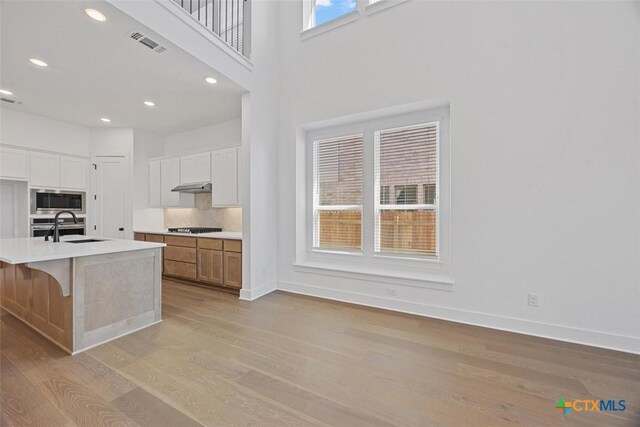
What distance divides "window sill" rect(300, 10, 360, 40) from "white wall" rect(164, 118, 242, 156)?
189 centimetres

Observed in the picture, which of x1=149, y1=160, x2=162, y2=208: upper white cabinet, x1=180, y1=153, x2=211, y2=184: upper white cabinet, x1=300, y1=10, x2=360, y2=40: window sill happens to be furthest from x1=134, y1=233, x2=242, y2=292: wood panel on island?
x1=300, y1=10, x2=360, y2=40: window sill

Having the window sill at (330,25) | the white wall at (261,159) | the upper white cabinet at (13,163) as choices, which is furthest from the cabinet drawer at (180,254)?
the window sill at (330,25)

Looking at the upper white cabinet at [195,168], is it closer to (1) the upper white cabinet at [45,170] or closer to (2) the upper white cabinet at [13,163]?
(1) the upper white cabinet at [45,170]

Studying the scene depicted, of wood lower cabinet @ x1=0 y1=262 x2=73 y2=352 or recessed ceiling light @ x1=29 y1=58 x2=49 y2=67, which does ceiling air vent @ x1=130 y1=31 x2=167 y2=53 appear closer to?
recessed ceiling light @ x1=29 y1=58 x2=49 y2=67

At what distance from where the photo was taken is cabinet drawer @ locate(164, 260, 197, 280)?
13.9 feet

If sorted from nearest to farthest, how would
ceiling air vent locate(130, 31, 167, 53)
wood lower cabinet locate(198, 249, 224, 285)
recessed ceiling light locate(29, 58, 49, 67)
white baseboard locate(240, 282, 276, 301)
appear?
ceiling air vent locate(130, 31, 167, 53) < recessed ceiling light locate(29, 58, 49, 67) < white baseboard locate(240, 282, 276, 301) < wood lower cabinet locate(198, 249, 224, 285)

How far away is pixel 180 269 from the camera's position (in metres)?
4.36

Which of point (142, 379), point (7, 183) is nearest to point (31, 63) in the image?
point (7, 183)

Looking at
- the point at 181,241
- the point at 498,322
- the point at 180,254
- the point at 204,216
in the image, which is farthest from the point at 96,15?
the point at 498,322

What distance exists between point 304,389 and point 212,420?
0.58 metres

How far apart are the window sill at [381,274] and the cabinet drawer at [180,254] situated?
176 centimetres

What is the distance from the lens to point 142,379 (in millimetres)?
1849

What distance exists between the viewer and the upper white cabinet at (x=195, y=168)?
460 cm

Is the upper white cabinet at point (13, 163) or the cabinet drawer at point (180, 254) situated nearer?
the upper white cabinet at point (13, 163)
